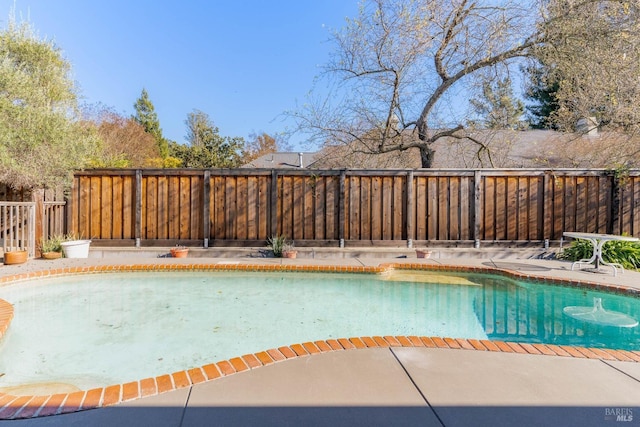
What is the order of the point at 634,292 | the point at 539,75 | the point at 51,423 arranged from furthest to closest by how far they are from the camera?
1. the point at 539,75
2. the point at 634,292
3. the point at 51,423

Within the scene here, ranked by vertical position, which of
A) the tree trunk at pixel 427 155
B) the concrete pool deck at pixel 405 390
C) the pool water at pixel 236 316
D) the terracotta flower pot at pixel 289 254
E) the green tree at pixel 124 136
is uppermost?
the green tree at pixel 124 136

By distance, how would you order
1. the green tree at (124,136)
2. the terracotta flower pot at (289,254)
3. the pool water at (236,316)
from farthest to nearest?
the green tree at (124,136) → the terracotta flower pot at (289,254) → the pool water at (236,316)

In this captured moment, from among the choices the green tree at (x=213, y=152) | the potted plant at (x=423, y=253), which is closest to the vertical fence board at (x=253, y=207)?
the potted plant at (x=423, y=253)

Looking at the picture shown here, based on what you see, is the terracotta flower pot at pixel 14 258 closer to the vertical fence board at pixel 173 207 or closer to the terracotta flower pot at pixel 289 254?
the vertical fence board at pixel 173 207

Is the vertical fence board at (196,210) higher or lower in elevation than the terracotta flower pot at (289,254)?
higher

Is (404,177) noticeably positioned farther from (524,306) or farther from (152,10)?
(152,10)

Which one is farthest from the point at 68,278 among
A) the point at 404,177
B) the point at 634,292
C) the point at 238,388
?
the point at 634,292

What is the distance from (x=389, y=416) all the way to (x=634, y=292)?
456 cm

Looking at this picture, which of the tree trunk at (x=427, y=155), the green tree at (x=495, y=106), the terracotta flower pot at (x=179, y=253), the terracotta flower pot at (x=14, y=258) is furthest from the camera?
the tree trunk at (x=427, y=155)

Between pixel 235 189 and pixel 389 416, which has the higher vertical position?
pixel 235 189

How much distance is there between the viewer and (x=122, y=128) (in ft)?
60.6

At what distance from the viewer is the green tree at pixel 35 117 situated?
5.63 metres

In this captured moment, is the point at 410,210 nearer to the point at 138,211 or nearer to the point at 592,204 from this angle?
the point at 592,204

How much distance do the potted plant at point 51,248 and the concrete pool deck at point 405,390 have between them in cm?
577
